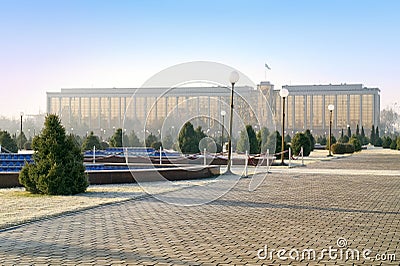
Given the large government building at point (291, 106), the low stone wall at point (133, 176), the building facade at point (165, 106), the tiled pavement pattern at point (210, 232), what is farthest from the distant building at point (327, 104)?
the tiled pavement pattern at point (210, 232)

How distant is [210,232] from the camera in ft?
25.6

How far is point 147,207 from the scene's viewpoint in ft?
34.2

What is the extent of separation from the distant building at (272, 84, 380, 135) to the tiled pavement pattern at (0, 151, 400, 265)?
7563cm

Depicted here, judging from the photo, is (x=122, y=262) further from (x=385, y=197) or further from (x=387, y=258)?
(x=385, y=197)

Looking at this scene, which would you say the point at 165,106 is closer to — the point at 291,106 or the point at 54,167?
the point at 54,167

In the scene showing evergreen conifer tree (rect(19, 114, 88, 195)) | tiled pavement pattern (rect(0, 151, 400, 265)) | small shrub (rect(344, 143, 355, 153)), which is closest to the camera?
tiled pavement pattern (rect(0, 151, 400, 265))

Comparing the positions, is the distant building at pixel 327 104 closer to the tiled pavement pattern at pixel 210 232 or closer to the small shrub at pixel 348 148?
the small shrub at pixel 348 148

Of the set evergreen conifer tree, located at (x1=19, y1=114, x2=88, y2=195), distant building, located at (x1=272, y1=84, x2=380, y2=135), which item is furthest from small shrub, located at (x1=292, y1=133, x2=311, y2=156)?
distant building, located at (x1=272, y1=84, x2=380, y2=135)

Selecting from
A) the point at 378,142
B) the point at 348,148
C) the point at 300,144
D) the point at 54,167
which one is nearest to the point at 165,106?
the point at 54,167

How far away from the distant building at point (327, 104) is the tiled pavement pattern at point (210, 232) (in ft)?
248

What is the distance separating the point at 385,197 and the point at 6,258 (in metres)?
8.72

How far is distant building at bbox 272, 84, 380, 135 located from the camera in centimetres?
8606

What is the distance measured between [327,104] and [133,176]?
74.0 m

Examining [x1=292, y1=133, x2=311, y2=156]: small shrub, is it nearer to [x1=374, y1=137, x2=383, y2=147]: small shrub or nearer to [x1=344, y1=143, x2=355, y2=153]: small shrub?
[x1=344, y1=143, x2=355, y2=153]: small shrub
